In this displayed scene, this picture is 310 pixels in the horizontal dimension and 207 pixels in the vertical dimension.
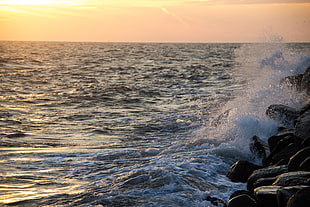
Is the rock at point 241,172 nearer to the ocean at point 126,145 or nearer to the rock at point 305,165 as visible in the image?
the ocean at point 126,145

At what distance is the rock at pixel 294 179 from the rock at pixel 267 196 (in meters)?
0.16

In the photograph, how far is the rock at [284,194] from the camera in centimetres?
404

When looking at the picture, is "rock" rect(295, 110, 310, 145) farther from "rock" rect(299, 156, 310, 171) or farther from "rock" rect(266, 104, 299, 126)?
"rock" rect(266, 104, 299, 126)

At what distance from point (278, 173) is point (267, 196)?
102 centimetres

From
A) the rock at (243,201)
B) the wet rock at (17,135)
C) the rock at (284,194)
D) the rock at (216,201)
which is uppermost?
the rock at (284,194)

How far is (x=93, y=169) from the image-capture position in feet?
21.5

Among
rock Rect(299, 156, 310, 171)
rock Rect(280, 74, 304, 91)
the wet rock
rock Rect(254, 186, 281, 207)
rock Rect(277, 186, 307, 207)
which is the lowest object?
the wet rock

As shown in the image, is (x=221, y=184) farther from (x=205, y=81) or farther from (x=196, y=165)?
(x=205, y=81)

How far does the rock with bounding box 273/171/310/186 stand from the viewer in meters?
4.35

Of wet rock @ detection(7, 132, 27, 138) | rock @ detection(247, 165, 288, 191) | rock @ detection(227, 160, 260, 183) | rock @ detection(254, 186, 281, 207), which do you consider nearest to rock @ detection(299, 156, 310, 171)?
rock @ detection(247, 165, 288, 191)

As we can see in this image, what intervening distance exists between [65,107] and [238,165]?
28.7ft

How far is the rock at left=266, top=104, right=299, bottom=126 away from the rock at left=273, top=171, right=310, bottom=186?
432 centimetres

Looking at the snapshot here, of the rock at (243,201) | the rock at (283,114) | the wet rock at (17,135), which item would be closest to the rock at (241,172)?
the rock at (243,201)

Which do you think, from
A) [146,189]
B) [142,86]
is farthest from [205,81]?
[146,189]
